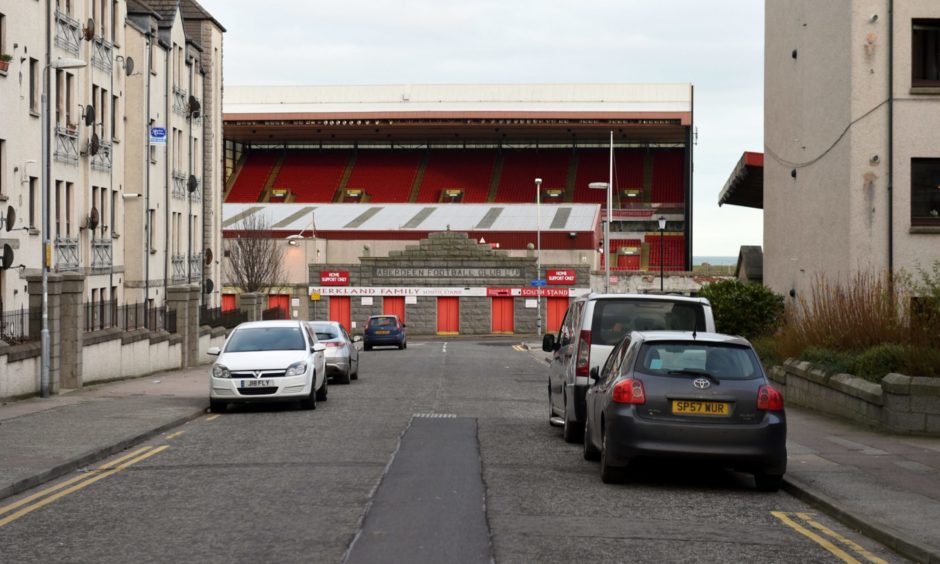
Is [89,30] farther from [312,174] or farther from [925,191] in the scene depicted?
[312,174]

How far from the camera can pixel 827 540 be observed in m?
9.44

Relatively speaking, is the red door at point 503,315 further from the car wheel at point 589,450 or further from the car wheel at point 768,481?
the car wheel at point 768,481

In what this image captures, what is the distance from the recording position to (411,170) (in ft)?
297

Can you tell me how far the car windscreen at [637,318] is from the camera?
50.1 ft

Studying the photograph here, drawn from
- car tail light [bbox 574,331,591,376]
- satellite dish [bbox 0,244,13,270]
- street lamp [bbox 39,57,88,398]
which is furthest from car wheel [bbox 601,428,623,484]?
satellite dish [bbox 0,244,13,270]

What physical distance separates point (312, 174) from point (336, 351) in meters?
64.1

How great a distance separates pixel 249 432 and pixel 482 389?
1056 cm

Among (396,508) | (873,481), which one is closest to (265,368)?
(396,508)

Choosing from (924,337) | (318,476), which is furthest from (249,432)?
(924,337)

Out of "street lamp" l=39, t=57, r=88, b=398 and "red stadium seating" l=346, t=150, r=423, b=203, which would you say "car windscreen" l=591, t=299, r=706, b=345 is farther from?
"red stadium seating" l=346, t=150, r=423, b=203

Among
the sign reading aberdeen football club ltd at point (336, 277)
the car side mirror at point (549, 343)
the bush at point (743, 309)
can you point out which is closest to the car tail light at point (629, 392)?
the car side mirror at point (549, 343)

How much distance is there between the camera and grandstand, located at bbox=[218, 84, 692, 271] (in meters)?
87.0

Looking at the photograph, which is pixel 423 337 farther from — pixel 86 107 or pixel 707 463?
pixel 707 463

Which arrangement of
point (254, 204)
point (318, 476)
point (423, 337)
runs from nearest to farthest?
point (318, 476), point (423, 337), point (254, 204)
